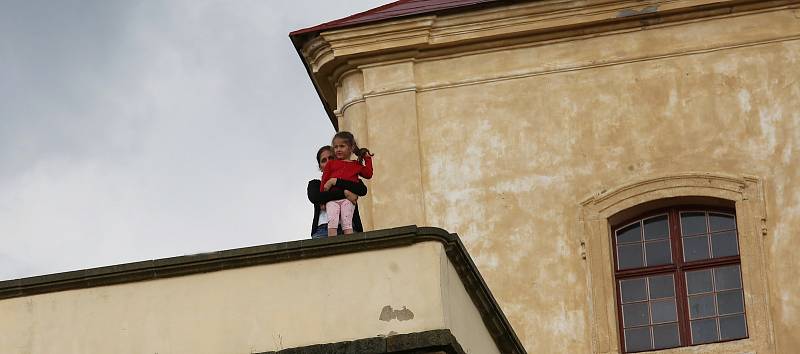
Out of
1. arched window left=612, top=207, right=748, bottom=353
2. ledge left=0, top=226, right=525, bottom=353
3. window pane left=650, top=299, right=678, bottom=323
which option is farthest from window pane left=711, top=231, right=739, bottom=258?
ledge left=0, top=226, right=525, bottom=353

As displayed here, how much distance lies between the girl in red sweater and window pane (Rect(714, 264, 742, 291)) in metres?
5.02

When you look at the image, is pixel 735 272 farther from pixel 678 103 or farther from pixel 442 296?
pixel 442 296

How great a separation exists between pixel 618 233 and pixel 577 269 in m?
0.62

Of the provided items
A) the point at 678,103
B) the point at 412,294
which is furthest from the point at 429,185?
the point at 412,294

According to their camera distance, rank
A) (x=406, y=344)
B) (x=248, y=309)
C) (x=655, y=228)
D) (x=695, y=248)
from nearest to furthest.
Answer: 1. (x=406, y=344)
2. (x=248, y=309)
3. (x=695, y=248)
4. (x=655, y=228)

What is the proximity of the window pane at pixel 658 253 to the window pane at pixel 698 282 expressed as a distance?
0.92ft

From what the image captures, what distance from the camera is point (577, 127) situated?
23969 millimetres

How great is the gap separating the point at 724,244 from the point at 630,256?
0.92 metres

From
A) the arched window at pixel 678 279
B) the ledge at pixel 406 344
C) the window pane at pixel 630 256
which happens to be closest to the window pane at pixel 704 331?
the arched window at pixel 678 279

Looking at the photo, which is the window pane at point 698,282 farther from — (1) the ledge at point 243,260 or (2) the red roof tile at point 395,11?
(1) the ledge at point 243,260

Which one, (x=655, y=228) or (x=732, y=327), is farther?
(x=655, y=228)

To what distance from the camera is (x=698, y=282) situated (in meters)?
23.2

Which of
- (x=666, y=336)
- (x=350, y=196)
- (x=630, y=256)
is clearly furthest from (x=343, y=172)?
(x=630, y=256)

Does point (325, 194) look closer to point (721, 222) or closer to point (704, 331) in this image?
point (704, 331)
